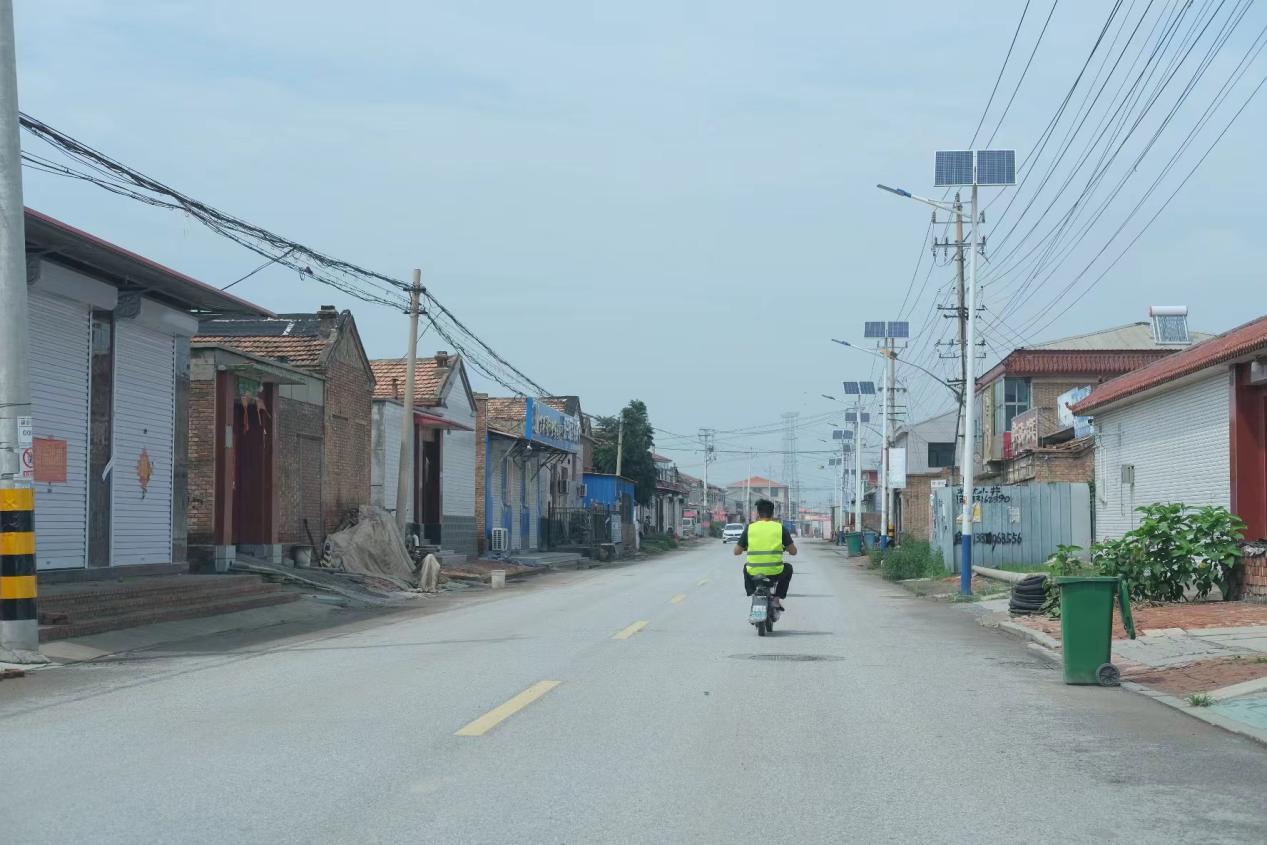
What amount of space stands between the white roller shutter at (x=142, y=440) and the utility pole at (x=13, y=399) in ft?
22.8

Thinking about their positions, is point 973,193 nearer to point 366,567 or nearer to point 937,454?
point 366,567

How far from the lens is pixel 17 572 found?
524 inches

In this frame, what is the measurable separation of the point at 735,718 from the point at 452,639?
700 centimetres

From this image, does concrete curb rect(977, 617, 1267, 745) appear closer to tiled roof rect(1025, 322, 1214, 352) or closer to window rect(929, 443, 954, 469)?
tiled roof rect(1025, 322, 1214, 352)

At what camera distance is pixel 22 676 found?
1230cm

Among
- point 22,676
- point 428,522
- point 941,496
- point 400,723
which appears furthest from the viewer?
point 428,522

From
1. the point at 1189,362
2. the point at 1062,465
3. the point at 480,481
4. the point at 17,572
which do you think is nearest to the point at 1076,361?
the point at 1062,465

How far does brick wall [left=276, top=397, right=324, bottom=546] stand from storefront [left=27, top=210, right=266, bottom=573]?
5630mm

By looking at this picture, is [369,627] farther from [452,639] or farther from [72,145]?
[72,145]

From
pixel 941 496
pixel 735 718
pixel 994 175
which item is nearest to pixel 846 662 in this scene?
pixel 735 718

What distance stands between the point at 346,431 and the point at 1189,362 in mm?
19794

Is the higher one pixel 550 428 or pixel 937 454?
pixel 550 428

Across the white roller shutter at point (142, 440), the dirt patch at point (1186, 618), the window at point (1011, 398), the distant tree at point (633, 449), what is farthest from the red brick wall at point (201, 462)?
the distant tree at point (633, 449)

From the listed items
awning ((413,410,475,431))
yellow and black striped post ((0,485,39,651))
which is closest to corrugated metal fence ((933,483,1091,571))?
awning ((413,410,475,431))
